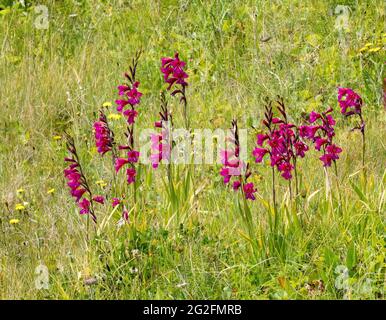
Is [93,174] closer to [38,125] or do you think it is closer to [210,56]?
[38,125]

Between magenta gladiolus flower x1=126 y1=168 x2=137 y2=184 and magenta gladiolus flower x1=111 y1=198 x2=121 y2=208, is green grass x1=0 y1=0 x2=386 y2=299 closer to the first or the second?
magenta gladiolus flower x1=111 y1=198 x2=121 y2=208

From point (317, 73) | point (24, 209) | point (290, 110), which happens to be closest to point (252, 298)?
point (24, 209)

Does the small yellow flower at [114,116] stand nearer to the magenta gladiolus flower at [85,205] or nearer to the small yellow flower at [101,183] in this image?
the small yellow flower at [101,183]

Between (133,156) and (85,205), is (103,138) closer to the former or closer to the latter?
(133,156)

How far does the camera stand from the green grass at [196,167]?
13.9ft

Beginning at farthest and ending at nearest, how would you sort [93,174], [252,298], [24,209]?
[93,174] → [24,209] → [252,298]

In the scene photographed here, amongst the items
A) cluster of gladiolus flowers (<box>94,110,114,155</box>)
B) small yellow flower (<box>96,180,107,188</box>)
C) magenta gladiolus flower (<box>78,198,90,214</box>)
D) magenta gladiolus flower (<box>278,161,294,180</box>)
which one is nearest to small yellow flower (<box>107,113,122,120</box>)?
small yellow flower (<box>96,180,107,188</box>)

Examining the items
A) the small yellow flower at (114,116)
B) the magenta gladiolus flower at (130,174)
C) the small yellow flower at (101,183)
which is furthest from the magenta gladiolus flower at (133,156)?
the small yellow flower at (114,116)

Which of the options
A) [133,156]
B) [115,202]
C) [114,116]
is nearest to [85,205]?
[115,202]

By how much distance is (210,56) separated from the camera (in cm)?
682

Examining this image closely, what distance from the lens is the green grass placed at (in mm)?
4223

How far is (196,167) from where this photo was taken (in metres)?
5.36

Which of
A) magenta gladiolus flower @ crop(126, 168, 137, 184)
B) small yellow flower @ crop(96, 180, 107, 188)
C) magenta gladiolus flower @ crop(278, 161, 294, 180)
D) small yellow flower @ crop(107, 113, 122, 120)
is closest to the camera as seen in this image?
magenta gladiolus flower @ crop(278, 161, 294, 180)

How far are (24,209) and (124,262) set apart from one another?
39.8 inches
